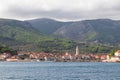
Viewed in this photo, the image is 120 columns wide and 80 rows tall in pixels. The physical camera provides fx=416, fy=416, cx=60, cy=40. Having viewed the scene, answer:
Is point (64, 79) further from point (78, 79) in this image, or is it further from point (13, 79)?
point (13, 79)

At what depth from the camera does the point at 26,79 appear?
78500 mm

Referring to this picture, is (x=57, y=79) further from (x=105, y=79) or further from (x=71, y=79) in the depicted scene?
(x=105, y=79)

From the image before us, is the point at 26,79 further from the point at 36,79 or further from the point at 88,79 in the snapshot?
the point at 88,79

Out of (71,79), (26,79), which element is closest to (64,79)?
(71,79)

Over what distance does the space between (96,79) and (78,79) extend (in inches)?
132

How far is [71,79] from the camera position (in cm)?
7838

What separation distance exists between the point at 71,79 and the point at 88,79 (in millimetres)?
3217

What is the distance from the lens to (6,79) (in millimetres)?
77438

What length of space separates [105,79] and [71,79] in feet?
20.9

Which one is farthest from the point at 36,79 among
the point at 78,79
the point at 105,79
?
the point at 105,79

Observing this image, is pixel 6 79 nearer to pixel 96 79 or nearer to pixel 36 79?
pixel 36 79

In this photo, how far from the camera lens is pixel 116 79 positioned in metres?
77.9

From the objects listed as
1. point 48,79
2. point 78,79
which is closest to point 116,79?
point 78,79

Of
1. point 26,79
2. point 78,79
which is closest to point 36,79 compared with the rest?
point 26,79
